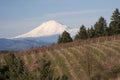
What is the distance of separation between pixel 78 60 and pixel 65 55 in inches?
229

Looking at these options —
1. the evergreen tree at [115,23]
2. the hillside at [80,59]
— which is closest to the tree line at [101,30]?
the evergreen tree at [115,23]

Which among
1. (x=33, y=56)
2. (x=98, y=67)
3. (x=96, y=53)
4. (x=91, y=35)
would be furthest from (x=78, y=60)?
(x=91, y=35)

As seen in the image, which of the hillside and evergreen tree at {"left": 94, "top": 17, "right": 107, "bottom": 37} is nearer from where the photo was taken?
the hillside

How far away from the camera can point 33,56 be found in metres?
58.2

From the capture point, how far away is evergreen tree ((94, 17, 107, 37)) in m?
91.6

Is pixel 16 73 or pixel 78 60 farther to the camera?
pixel 78 60

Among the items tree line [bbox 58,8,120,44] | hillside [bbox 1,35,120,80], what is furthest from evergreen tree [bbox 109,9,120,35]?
hillside [bbox 1,35,120,80]

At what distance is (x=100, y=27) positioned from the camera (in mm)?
92438

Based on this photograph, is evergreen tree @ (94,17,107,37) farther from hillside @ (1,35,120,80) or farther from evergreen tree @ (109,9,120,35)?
hillside @ (1,35,120,80)

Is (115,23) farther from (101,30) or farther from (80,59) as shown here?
(80,59)

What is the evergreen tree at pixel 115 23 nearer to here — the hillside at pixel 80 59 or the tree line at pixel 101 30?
the tree line at pixel 101 30

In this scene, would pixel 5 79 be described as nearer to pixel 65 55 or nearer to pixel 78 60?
pixel 78 60

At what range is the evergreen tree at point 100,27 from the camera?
91.6 m

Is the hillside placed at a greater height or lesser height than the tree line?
lesser
